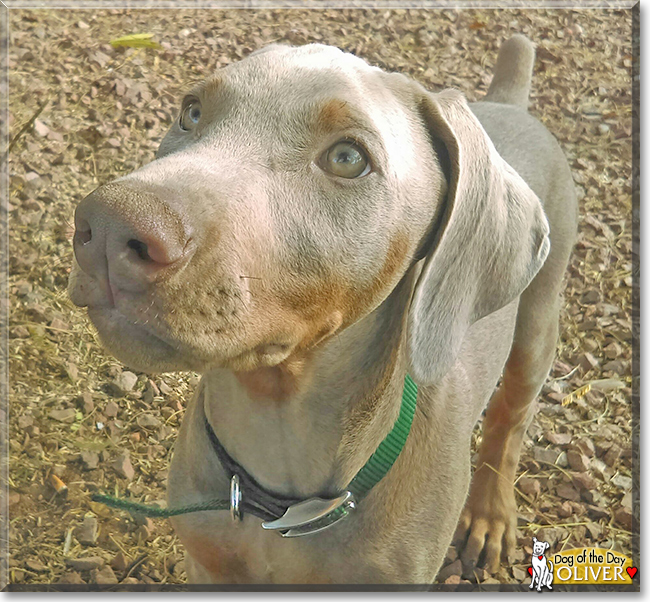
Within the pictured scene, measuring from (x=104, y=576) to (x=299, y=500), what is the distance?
5.18ft

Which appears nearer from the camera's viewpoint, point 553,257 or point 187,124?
point 187,124

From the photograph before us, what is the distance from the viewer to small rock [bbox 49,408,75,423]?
4051 millimetres

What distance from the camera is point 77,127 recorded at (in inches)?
214

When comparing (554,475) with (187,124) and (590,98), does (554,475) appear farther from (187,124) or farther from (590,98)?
(590,98)

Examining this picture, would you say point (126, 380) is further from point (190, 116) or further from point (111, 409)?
point (190, 116)

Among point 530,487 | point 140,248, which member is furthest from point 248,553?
point 530,487

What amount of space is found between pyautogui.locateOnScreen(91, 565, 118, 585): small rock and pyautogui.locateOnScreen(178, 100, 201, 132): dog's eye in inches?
86.6

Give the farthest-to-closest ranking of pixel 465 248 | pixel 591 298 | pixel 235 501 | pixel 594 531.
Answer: pixel 591 298, pixel 594 531, pixel 235 501, pixel 465 248

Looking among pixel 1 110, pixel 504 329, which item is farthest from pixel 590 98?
pixel 1 110

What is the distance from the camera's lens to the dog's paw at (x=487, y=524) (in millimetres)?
3893

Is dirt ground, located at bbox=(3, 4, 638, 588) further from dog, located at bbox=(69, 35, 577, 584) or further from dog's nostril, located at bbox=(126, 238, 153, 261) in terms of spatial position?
dog's nostril, located at bbox=(126, 238, 153, 261)

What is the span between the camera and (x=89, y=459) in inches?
153

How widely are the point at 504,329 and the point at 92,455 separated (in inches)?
85.7

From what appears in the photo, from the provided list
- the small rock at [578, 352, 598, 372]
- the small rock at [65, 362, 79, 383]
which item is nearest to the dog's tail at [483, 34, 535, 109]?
the small rock at [578, 352, 598, 372]
